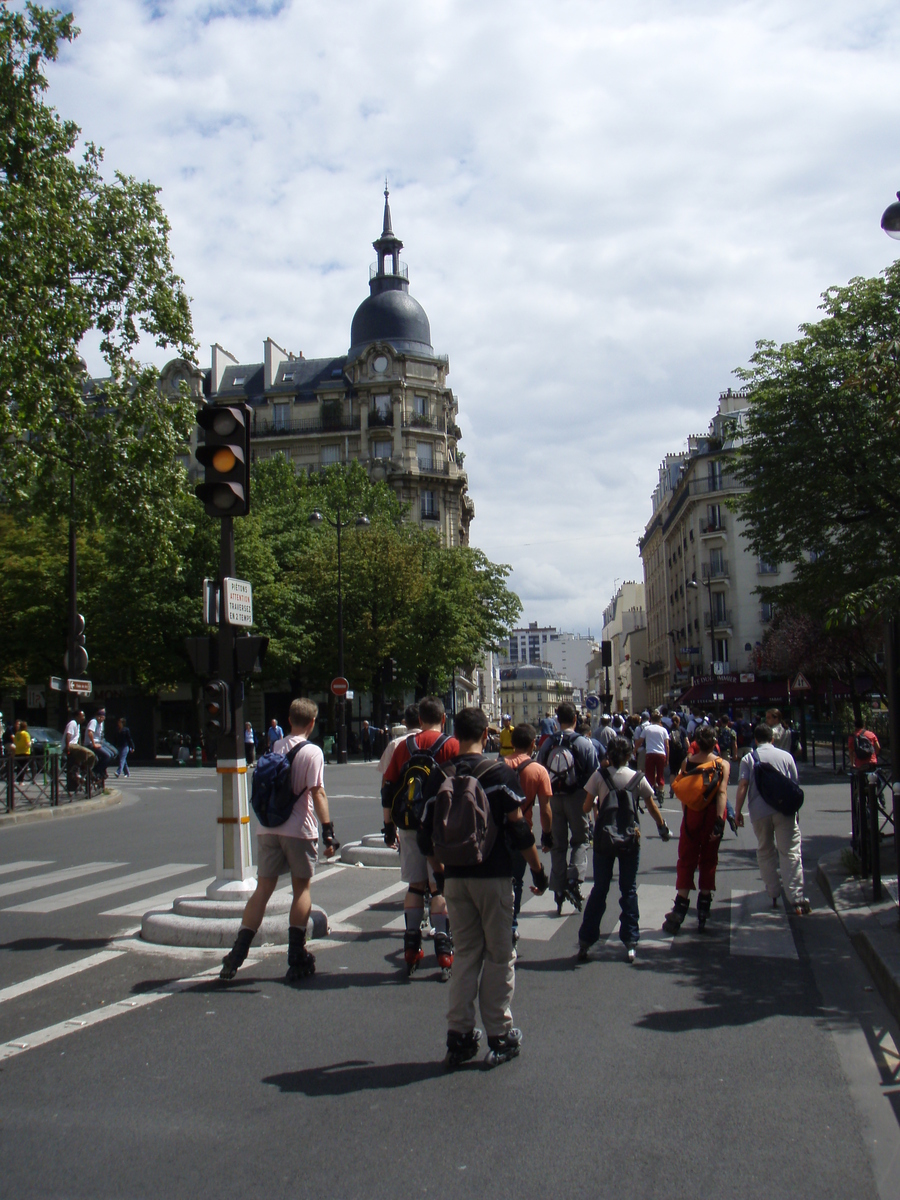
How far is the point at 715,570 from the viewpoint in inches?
2263

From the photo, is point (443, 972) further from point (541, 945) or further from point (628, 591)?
point (628, 591)

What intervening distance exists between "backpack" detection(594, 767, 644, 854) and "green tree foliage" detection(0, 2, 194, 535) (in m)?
12.8

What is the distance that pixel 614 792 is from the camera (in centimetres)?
725

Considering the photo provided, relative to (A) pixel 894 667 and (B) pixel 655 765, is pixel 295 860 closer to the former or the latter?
(A) pixel 894 667

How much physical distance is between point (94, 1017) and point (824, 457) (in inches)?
689

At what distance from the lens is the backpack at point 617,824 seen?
717 centimetres

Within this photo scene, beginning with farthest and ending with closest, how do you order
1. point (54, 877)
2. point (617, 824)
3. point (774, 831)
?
1. point (54, 877)
2. point (774, 831)
3. point (617, 824)

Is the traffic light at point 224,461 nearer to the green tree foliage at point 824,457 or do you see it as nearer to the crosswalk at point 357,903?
the crosswalk at point 357,903

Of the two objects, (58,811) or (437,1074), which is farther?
(58,811)

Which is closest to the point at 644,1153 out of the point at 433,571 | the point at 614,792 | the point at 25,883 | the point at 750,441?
the point at 614,792

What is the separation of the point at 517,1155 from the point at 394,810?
279 centimetres

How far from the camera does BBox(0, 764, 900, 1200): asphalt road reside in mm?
3787

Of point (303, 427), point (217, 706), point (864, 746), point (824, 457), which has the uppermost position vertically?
point (303, 427)

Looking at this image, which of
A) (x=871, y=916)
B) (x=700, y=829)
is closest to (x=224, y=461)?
(x=700, y=829)
